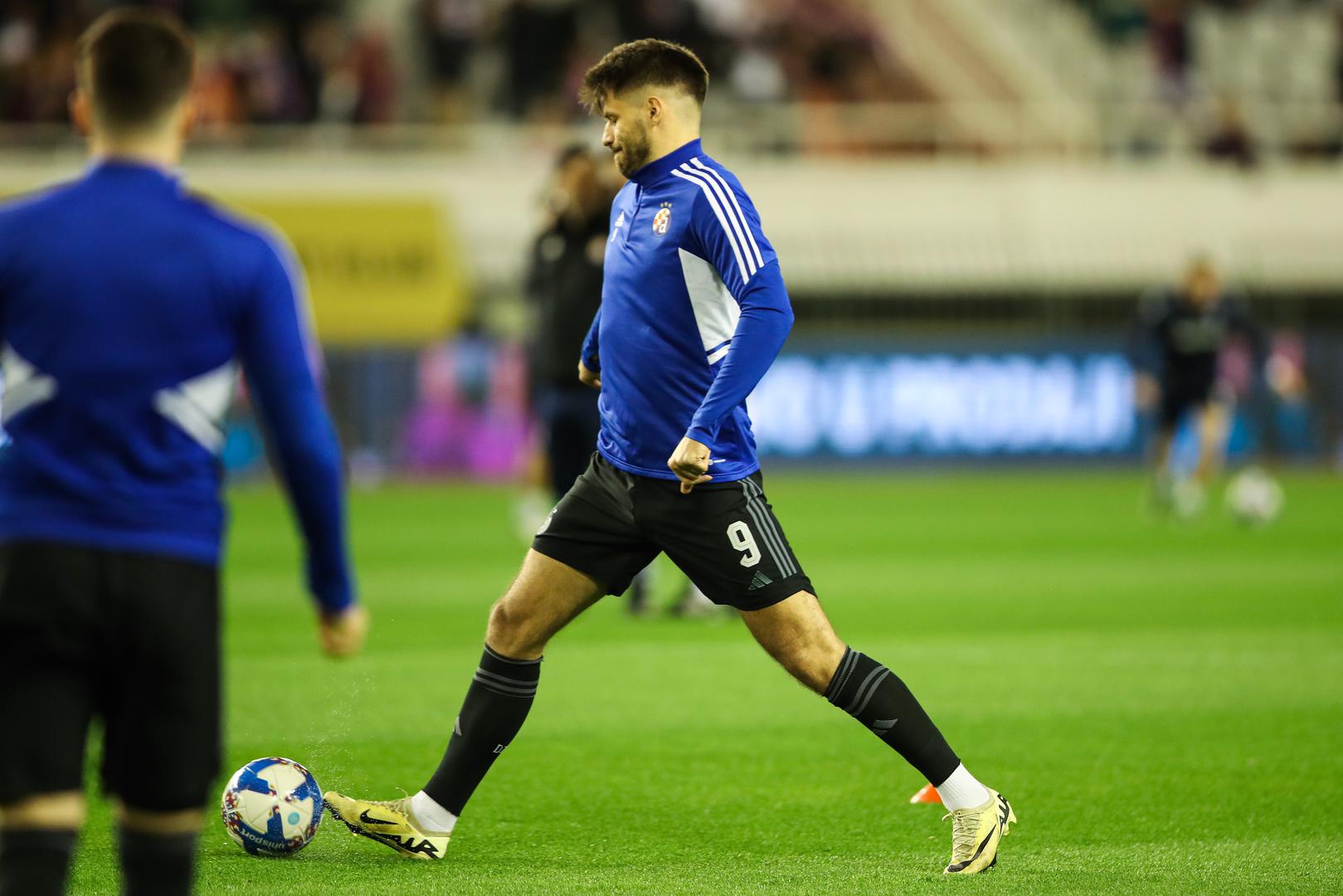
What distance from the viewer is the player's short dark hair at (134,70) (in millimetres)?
3377

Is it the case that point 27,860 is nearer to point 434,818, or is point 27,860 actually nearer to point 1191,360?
point 434,818

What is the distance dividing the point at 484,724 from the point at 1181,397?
16305 mm

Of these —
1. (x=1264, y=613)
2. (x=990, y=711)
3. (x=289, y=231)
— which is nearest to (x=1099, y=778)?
(x=990, y=711)

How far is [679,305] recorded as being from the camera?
5.34 m

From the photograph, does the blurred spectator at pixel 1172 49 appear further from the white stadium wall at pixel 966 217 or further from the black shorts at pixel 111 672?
the black shorts at pixel 111 672

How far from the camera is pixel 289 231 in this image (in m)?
24.8

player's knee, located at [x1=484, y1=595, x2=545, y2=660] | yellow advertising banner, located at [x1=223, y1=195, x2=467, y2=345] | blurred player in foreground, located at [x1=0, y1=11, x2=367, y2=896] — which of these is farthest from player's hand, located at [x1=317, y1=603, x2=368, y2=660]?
yellow advertising banner, located at [x1=223, y1=195, x2=467, y2=345]

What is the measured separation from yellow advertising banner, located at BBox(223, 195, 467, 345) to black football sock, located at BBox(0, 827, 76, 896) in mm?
21800

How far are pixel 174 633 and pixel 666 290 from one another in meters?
2.29

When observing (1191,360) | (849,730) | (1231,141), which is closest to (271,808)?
(849,730)

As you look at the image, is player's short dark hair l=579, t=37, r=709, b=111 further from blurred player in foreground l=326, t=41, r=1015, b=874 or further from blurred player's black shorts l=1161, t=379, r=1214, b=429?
blurred player's black shorts l=1161, t=379, r=1214, b=429

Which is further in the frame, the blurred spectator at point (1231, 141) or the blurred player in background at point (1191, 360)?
the blurred spectator at point (1231, 141)

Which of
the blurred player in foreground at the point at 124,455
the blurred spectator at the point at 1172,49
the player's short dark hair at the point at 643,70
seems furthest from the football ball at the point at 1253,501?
the blurred player in foreground at the point at 124,455

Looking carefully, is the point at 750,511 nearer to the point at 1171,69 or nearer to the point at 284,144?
the point at 284,144
